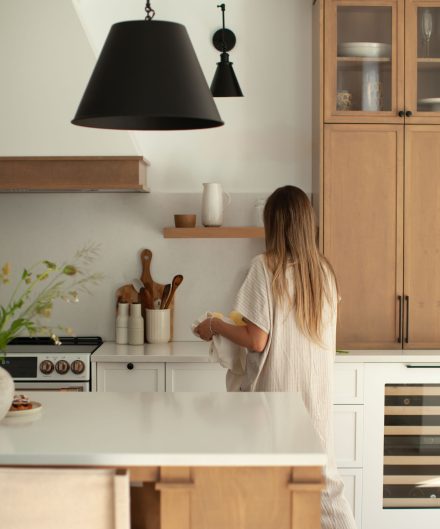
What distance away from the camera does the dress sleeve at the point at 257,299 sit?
2955 millimetres

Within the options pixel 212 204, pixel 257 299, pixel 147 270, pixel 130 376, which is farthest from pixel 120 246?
pixel 257 299

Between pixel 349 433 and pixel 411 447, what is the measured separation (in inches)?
13.1

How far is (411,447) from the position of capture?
411 cm

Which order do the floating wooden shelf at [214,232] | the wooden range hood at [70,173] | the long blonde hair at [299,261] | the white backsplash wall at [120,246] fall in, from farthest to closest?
the white backsplash wall at [120,246]
the floating wooden shelf at [214,232]
the wooden range hood at [70,173]
the long blonde hair at [299,261]

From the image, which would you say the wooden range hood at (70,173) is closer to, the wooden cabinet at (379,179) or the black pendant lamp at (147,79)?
the wooden cabinet at (379,179)

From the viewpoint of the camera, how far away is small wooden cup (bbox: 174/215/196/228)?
4445 mm

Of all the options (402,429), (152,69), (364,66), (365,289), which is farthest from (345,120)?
(152,69)

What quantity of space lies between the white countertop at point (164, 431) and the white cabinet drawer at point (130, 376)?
133 centimetres

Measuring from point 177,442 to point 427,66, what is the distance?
2801mm

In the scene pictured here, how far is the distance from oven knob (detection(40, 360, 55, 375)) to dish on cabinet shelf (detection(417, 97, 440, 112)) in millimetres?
2267

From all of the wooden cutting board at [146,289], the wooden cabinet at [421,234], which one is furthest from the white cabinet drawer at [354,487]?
the wooden cutting board at [146,289]

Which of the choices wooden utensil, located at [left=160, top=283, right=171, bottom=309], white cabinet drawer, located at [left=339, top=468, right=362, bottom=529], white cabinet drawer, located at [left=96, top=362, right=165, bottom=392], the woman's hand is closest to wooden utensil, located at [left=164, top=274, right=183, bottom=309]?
wooden utensil, located at [left=160, top=283, right=171, bottom=309]

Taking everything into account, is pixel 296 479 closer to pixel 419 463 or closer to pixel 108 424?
pixel 108 424

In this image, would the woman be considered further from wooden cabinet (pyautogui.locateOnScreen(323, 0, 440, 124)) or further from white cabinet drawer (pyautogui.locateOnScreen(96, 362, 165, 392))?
wooden cabinet (pyautogui.locateOnScreen(323, 0, 440, 124))
